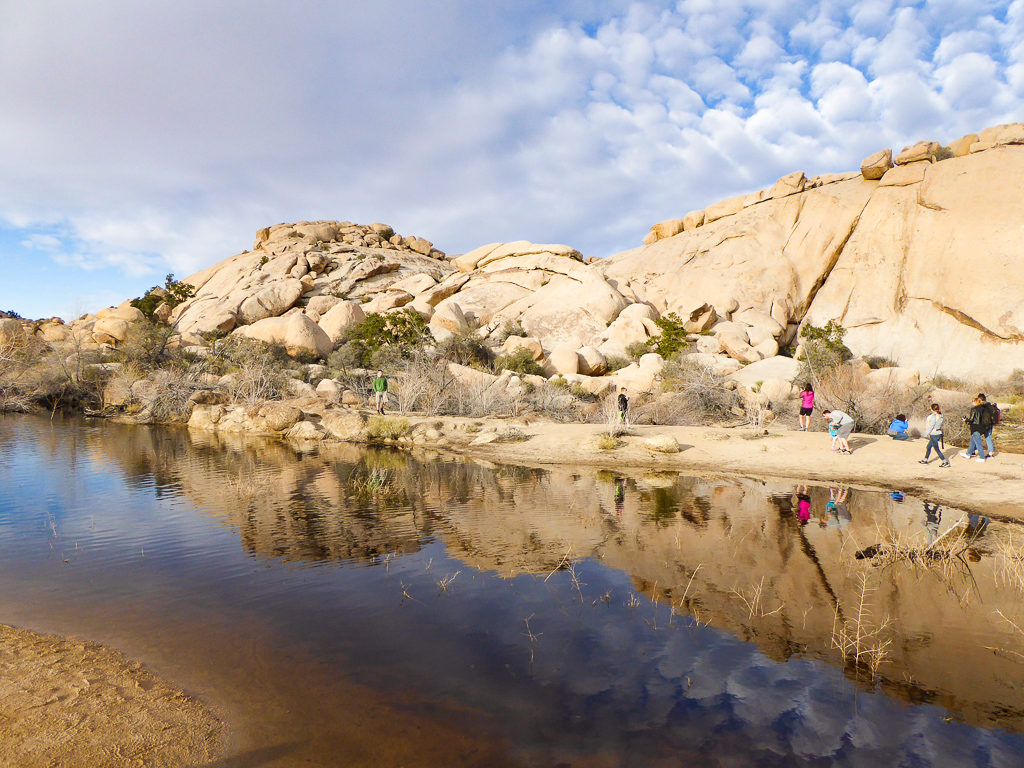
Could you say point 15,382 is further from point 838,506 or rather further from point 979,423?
point 979,423

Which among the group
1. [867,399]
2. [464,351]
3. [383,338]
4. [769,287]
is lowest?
[867,399]

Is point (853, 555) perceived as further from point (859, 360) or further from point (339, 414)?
point (859, 360)

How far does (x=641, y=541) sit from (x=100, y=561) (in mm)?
7721

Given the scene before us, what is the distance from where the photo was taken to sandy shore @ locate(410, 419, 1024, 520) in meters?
11.7

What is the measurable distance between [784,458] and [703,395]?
811 cm

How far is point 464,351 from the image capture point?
105 ft

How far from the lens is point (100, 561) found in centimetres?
759

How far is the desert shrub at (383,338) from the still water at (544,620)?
65.0 ft

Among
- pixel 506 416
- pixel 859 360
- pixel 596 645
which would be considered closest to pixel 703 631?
pixel 596 645

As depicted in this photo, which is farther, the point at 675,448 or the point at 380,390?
the point at 380,390

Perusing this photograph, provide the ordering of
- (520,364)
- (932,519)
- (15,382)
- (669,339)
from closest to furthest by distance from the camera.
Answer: (932,519) → (15,382) → (520,364) → (669,339)

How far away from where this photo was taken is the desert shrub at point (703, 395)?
21922 millimetres

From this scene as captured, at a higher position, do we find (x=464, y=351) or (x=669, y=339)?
(x=669, y=339)

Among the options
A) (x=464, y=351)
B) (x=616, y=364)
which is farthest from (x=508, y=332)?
(x=616, y=364)
